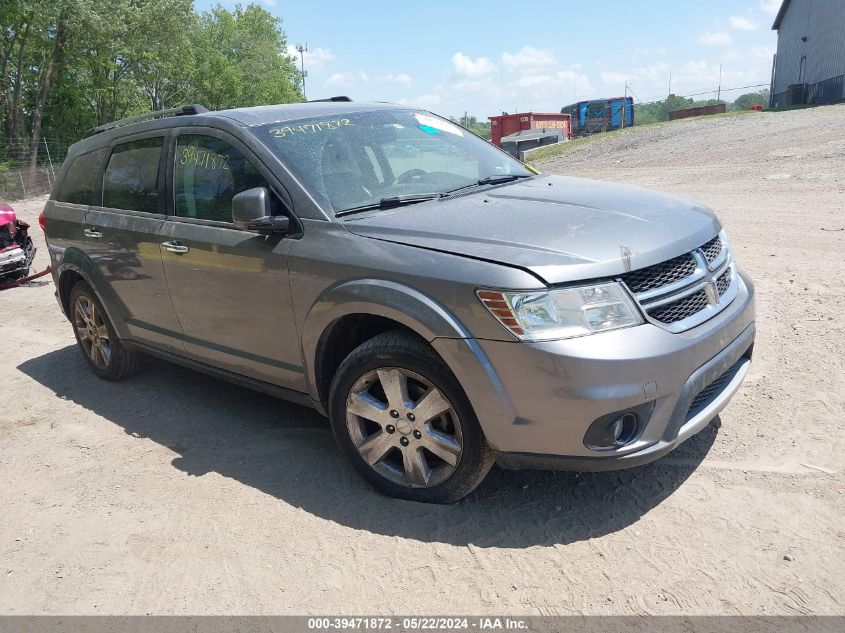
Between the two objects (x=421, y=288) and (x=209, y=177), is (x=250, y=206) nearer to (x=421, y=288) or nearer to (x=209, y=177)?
(x=209, y=177)

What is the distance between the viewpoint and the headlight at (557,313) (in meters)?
2.79

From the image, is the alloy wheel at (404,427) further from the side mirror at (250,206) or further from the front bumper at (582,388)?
the side mirror at (250,206)

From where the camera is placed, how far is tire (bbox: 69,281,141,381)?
5.29 meters

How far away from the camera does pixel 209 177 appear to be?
4.17m

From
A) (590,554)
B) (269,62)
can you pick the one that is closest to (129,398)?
(590,554)

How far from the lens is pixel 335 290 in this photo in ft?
11.1

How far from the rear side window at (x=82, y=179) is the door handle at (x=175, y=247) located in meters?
1.33

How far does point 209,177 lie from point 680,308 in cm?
275

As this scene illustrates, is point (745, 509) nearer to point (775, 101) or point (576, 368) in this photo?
point (576, 368)

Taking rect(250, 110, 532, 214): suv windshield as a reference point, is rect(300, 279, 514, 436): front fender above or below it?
below

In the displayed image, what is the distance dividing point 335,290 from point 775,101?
49.0m

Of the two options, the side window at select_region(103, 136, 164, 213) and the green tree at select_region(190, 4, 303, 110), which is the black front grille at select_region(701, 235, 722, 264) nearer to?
the side window at select_region(103, 136, 164, 213)

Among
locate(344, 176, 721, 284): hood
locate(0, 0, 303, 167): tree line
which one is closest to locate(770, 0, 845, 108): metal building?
locate(0, 0, 303, 167): tree line

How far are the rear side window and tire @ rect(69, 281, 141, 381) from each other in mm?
664
